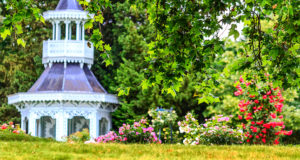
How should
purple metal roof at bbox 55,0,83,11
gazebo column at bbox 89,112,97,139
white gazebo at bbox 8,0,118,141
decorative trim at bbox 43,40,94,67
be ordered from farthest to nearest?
purple metal roof at bbox 55,0,83,11 → decorative trim at bbox 43,40,94,67 → gazebo column at bbox 89,112,97,139 → white gazebo at bbox 8,0,118,141

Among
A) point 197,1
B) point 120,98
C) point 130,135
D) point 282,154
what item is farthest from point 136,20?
point 282,154

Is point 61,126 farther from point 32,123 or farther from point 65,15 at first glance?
point 65,15

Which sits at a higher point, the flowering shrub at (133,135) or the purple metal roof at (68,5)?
the purple metal roof at (68,5)

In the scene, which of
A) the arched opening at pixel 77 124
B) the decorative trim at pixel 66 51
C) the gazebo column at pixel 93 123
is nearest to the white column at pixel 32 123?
the gazebo column at pixel 93 123

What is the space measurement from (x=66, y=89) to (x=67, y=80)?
821 mm

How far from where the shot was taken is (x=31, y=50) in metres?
35.0

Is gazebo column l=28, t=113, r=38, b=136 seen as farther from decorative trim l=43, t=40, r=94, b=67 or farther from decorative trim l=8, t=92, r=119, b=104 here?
decorative trim l=43, t=40, r=94, b=67

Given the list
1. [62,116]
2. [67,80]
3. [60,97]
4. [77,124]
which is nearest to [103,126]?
[77,124]

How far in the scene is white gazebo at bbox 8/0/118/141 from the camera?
29.2 m

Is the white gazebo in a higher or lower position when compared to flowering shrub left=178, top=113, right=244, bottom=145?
higher

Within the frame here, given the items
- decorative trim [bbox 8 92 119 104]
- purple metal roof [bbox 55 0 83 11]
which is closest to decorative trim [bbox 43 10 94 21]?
purple metal roof [bbox 55 0 83 11]

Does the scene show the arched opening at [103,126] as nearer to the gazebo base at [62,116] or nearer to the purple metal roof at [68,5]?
the gazebo base at [62,116]

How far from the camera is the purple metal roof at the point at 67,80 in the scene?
98.9ft

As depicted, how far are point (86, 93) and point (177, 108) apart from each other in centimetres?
540
